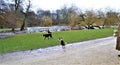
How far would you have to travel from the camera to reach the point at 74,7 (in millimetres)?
112125

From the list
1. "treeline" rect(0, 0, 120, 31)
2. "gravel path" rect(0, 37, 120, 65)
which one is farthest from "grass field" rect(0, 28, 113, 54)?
"treeline" rect(0, 0, 120, 31)

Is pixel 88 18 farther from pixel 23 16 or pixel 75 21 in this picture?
pixel 23 16

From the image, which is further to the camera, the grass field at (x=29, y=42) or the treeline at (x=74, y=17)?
the treeline at (x=74, y=17)

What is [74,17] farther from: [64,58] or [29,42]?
[64,58]

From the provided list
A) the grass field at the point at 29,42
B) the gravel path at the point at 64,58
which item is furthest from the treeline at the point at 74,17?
the gravel path at the point at 64,58

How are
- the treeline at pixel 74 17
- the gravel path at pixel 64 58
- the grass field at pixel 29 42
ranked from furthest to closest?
the treeline at pixel 74 17 → the grass field at pixel 29 42 → the gravel path at pixel 64 58

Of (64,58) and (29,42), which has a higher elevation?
(64,58)

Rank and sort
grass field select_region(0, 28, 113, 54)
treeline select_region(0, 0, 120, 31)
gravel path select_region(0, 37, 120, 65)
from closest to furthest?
gravel path select_region(0, 37, 120, 65) → grass field select_region(0, 28, 113, 54) → treeline select_region(0, 0, 120, 31)

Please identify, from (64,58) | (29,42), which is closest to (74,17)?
(29,42)

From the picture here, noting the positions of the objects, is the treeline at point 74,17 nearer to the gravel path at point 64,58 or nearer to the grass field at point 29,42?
the grass field at point 29,42

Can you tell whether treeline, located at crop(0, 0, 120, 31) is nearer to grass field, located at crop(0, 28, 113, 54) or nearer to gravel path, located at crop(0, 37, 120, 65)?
grass field, located at crop(0, 28, 113, 54)

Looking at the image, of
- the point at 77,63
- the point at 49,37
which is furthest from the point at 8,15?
the point at 77,63

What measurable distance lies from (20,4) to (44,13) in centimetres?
5282

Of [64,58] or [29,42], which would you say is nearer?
[64,58]
